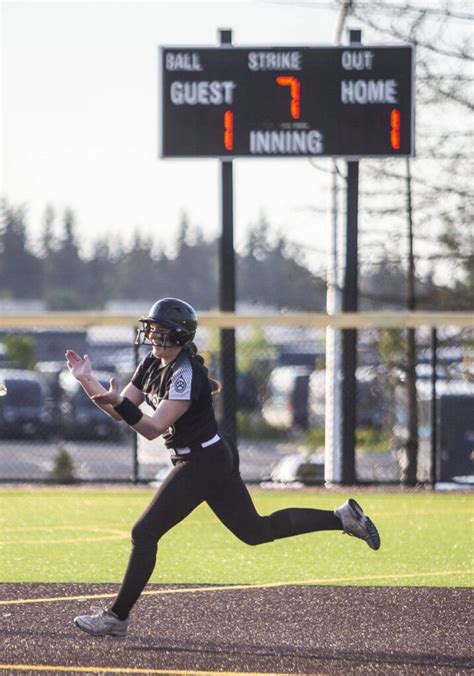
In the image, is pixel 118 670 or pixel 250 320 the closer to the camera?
pixel 118 670

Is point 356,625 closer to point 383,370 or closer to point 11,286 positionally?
point 383,370

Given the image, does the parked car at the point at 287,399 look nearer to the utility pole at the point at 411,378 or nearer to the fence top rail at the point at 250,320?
the utility pole at the point at 411,378

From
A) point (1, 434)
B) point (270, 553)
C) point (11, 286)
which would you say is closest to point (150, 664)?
point (270, 553)

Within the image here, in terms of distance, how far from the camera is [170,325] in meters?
7.46

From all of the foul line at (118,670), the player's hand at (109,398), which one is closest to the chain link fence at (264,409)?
the player's hand at (109,398)

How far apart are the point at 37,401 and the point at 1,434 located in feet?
4.87

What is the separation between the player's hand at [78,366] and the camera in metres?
7.20

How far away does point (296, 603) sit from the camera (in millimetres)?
8820

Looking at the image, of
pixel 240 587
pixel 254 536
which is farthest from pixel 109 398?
pixel 240 587

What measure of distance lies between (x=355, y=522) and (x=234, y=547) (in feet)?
11.7

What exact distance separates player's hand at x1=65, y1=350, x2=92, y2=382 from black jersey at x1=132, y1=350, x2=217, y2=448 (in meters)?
0.47

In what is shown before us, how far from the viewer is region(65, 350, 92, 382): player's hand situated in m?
7.20

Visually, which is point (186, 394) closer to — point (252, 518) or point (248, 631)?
point (252, 518)

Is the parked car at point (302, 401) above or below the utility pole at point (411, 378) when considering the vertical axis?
below
